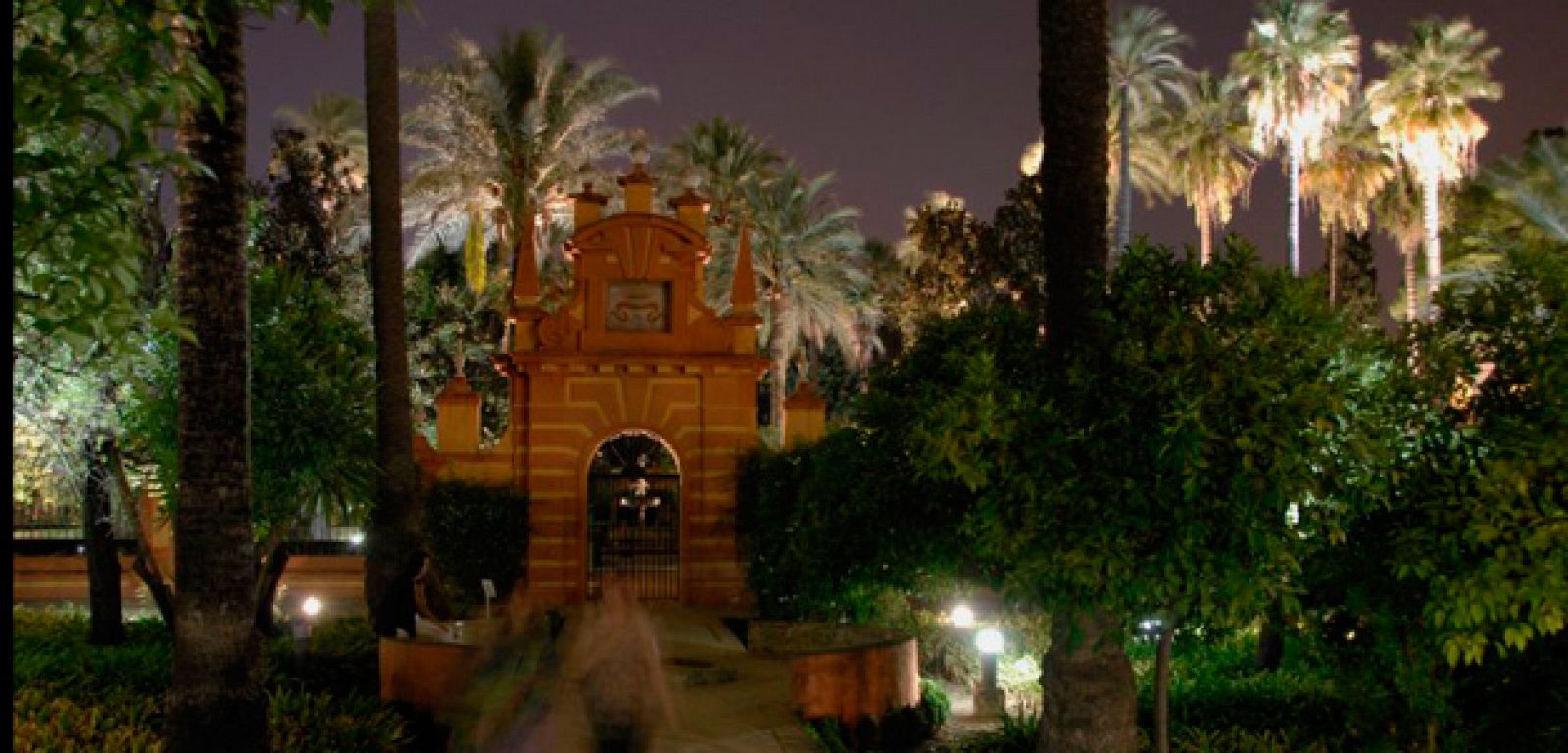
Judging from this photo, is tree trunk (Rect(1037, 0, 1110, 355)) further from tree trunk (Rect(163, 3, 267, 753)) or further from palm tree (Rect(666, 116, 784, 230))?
palm tree (Rect(666, 116, 784, 230))

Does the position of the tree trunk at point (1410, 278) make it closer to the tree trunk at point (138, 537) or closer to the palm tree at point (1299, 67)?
the palm tree at point (1299, 67)

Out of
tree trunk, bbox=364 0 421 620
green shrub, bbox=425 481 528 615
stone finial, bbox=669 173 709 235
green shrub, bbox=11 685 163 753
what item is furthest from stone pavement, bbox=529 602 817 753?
stone finial, bbox=669 173 709 235

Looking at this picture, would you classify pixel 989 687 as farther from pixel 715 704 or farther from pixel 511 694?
pixel 511 694

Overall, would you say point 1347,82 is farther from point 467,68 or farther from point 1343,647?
point 1343,647

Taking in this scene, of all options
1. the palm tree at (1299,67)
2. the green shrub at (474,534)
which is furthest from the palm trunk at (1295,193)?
the green shrub at (474,534)

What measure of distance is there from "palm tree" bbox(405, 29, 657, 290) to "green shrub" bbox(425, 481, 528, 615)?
13.1 meters

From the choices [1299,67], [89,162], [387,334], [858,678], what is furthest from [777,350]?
[89,162]

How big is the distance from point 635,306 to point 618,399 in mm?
1560

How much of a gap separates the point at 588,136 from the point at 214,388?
2860 cm

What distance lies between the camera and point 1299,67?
46.9 meters

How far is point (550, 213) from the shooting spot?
38.7 m

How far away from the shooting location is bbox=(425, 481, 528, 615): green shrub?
78.2 feet

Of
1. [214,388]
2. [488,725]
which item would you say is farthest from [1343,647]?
[214,388]

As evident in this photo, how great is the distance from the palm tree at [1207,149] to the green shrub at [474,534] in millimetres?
36005
